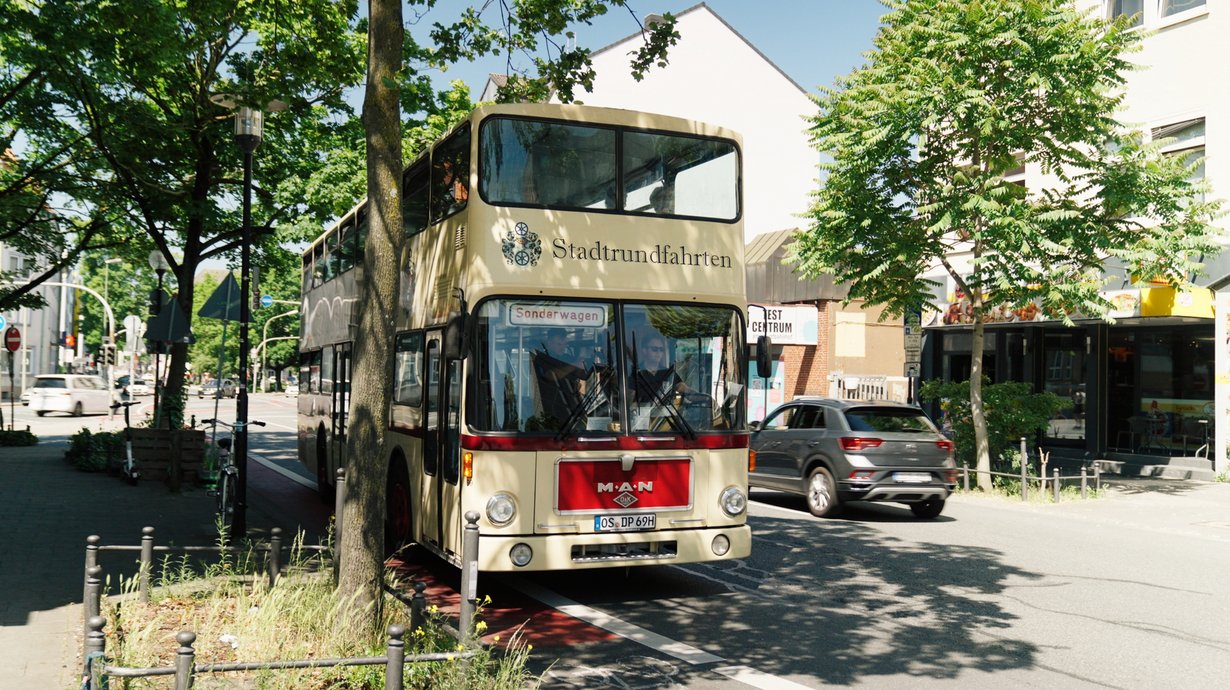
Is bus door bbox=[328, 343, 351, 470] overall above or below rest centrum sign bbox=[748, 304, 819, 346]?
below

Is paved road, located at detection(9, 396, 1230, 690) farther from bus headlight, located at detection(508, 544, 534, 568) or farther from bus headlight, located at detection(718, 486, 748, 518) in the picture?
bus headlight, located at detection(718, 486, 748, 518)

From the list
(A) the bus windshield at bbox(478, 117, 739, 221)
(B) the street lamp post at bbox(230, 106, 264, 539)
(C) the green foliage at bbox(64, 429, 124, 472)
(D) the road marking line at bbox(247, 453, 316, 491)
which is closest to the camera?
(A) the bus windshield at bbox(478, 117, 739, 221)

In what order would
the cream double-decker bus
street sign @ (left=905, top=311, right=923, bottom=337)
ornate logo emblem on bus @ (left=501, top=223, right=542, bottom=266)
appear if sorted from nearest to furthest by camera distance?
the cream double-decker bus
ornate logo emblem on bus @ (left=501, top=223, right=542, bottom=266)
street sign @ (left=905, top=311, right=923, bottom=337)

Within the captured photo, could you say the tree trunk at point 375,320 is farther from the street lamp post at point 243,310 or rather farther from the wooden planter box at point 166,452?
the wooden planter box at point 166,452

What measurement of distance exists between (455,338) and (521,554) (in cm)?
172

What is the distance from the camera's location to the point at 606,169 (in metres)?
8.59

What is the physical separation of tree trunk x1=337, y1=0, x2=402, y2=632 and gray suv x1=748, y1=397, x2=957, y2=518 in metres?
7.68

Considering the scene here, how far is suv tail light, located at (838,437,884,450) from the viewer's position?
13648 mm

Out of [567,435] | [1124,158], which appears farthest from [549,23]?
[1124,158]

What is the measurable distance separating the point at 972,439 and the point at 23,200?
16714 mm

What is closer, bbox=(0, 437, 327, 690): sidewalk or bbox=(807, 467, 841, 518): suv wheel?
bbox=(0, 437, 327, 690): sidewalk

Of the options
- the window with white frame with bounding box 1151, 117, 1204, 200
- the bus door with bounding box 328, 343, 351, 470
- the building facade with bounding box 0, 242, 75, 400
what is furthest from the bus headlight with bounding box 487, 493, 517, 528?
the building facade with bounding box 0, 242, 75, 400

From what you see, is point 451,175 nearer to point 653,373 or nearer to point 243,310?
point 653,373

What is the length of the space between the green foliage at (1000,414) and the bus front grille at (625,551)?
11861 millimetres
